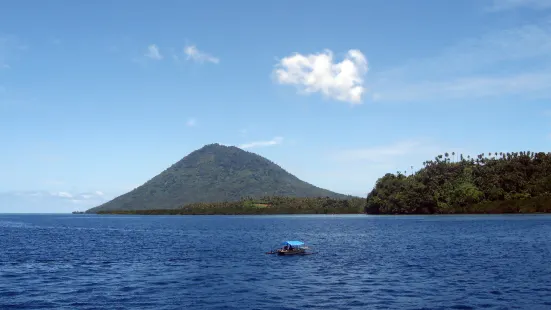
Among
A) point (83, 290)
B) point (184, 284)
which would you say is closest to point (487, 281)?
point (184, 284)

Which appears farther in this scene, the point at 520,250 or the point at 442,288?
the point at 520,250

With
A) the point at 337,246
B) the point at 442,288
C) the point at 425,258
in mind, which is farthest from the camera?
the point at 337,246

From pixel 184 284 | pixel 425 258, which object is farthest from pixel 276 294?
pixel 425 258

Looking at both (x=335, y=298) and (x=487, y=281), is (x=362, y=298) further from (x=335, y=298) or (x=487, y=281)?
(x=487, y=281)

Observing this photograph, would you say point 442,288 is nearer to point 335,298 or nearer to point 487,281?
point 487,281

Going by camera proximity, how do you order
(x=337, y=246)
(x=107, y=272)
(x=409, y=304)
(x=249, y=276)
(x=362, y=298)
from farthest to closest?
1. (x=337, y=246)
2. (x=107, y=272)
3. (x=249, y=276)
4. (x=362, y=298)
5. (x=409, y=304)

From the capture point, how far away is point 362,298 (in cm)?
4850

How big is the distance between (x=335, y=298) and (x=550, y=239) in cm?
8066

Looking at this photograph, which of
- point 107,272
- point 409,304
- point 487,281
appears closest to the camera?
point 409,304

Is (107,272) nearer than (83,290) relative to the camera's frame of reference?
No

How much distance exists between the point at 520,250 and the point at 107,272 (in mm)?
70195

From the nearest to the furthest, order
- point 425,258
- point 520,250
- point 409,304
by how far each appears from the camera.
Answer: point 409,304 → point 425,258 → point 520,250

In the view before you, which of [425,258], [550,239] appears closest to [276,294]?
[425,258]

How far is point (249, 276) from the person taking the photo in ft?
209
